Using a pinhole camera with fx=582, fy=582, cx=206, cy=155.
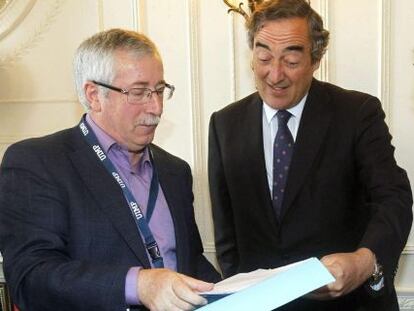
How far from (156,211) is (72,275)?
1.16 feet

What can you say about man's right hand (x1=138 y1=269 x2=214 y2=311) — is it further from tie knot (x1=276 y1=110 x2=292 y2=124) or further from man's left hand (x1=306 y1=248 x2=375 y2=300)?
tie knot (x1=276 y1=110 x2=292 y2=124)

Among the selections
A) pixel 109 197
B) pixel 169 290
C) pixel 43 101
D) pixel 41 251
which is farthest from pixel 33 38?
pixel 169 290

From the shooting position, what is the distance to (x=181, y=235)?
1.69m

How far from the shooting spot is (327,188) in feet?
6.73

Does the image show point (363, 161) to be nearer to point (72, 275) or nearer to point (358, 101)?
point (358, 101)

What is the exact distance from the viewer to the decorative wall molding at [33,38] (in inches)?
130

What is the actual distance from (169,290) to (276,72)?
1.06 m

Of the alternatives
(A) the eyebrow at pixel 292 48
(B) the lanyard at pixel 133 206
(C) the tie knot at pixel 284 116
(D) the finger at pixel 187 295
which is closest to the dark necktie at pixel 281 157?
(C) the tie knot at pixel 284 116

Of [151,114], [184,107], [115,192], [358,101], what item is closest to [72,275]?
[115,192]

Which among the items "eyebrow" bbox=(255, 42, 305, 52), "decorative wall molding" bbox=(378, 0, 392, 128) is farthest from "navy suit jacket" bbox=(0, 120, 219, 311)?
"decorative wall molding" bbox=(378, 0, 392, 128)

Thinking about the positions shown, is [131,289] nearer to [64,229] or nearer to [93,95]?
[64,229]

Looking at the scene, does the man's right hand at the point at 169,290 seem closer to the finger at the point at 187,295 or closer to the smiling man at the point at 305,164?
Answer: the finger at the point at 187,295

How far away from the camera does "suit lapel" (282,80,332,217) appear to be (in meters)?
2.05

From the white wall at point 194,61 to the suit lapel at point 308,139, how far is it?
0.91m
